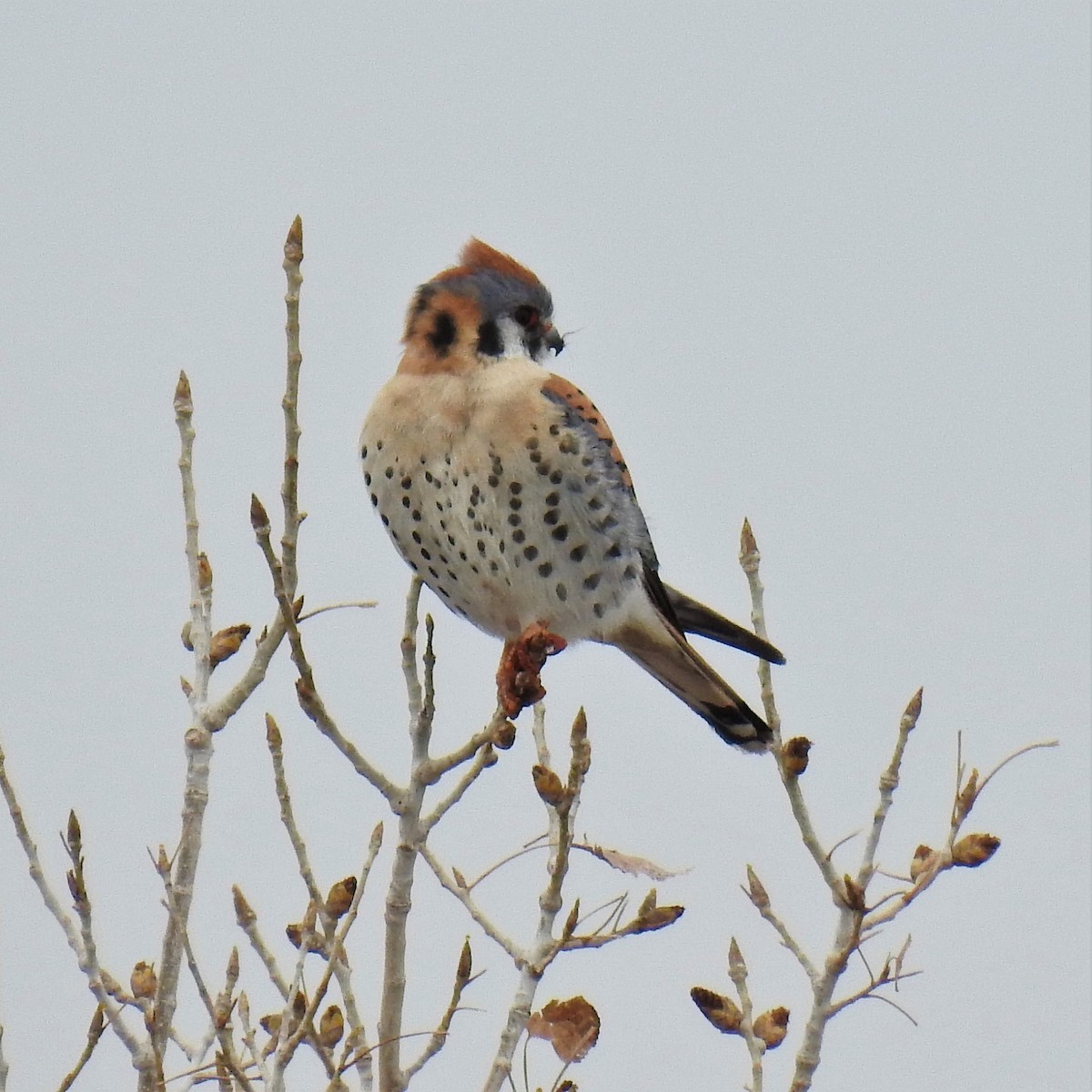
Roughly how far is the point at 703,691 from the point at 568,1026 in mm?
2348

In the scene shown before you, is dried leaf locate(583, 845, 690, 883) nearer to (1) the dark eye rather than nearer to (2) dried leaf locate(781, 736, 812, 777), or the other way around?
(2) dried leaf locate(781, 736, 812, 777)

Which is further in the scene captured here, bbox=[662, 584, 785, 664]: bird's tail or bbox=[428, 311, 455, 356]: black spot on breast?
bbox=[662, 584, 785, 664]: bird's tail

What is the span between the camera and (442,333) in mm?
4547

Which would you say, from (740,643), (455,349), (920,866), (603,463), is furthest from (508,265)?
(920,866)

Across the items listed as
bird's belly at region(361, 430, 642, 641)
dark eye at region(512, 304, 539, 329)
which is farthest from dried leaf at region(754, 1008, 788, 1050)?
dark eye at region(512, 304, 539, 329)

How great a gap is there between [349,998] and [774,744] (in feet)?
3.03

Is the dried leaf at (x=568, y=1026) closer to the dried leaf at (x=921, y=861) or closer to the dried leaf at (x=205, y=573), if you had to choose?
the dried leaf at (x=921, y=861)

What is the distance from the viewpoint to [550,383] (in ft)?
14.5

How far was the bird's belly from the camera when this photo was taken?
4.18 m

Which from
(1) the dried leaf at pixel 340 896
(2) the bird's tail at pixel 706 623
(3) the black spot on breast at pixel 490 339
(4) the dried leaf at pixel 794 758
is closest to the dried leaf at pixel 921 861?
(4) the dried leaf at pixel 794 758

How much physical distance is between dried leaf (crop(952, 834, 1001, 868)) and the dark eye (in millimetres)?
2063

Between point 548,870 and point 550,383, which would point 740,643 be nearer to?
point 550,383

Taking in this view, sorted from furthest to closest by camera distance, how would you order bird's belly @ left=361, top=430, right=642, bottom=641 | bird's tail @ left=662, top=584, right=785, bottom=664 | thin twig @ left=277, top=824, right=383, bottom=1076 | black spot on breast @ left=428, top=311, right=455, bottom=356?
1. bird's tail @ left=662, top=584, right=785, bottom=664
2. black spot on breast @ left=428, top=311, right=455, bottom=356
3. bird's belly @ left=361, top=430, right=642, bottom=641
4. thin twig @ left=277, top=824, right=383, bottom=1076

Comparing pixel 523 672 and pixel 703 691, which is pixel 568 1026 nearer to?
pixel 523 672
